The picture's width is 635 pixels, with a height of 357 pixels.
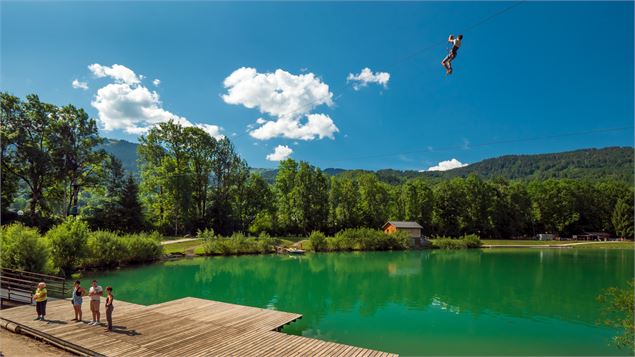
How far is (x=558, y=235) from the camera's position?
275 ft

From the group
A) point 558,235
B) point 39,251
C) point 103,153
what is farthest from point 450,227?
point 39,251

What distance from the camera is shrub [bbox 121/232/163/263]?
32438 mm

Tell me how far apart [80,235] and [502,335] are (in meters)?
28.6

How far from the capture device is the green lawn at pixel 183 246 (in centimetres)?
4039

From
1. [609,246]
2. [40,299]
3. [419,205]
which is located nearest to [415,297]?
[40,299]

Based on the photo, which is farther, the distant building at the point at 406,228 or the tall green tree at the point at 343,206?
the tall green tree at the point at 343,206

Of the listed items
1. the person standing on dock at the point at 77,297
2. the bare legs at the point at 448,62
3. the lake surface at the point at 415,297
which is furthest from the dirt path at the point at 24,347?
the bare legs at the point at 448,62

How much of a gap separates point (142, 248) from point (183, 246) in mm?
9436

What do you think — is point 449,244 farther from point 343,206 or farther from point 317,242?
point 317,242

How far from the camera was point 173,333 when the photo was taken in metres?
11.3

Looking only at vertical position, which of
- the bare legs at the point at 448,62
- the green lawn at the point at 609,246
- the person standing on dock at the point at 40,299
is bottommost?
the green lawn at the point at 609,246

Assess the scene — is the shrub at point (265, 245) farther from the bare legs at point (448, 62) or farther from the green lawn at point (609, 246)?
the green lawn at point (609, 246)

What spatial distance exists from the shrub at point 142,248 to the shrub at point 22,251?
11.2 meters

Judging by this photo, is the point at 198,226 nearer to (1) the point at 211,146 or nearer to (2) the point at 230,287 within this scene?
(1) the point at 211,146
